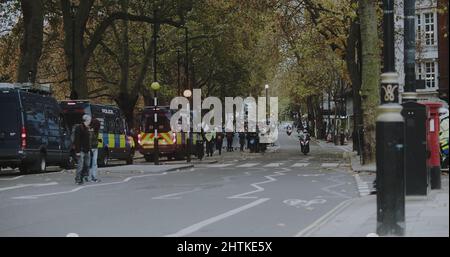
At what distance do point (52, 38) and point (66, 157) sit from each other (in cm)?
1554

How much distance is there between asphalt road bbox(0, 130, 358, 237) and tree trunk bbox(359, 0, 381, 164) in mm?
2872

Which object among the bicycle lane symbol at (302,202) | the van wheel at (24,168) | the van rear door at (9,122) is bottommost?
the bicycle lane symbol at (302,202)

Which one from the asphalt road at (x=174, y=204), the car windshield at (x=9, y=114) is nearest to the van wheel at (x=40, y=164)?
the car windshield at (x=9, y=114)

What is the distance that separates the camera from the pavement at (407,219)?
21.3 feet

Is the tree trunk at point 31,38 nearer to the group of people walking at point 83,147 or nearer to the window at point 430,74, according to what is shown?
the group of people walking at point 83,147

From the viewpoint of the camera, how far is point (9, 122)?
23266 mm

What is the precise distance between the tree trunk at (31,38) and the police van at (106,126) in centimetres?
209

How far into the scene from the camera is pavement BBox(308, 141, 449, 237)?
6478 mm

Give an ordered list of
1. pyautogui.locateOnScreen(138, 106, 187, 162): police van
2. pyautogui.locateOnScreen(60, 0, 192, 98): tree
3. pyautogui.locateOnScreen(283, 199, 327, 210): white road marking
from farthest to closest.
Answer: pyautogui.locateOnScreen(138, 106, 187, 162): police van, pyautogui.locateOnScreen(60, 0, 192, 98): tree, pyautogui.locateOnScreen(283, 199, 327, 210): white road marking

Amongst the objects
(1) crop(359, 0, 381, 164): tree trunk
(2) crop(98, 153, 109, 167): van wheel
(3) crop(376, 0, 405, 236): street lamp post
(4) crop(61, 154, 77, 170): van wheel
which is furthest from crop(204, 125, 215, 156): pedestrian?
(3) crop(376, 0, 405, 236): street lamp post

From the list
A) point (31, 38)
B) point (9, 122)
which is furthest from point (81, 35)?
point (9, 122)

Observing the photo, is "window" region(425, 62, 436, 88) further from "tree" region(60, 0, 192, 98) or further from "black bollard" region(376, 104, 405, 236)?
"black bollard" region(376, 104, 405, 236)

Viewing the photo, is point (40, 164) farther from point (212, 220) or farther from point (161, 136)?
point (212, 220)
